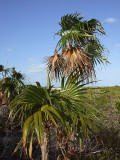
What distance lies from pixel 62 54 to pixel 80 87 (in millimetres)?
4195

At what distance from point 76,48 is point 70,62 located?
0.80 metres

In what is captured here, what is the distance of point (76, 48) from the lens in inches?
316

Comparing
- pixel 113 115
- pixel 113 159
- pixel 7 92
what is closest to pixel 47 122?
pixel 7 92

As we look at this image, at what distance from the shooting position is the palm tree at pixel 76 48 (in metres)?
7.67

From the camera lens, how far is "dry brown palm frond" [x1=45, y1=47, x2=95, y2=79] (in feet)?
24.9

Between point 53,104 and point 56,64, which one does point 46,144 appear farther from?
point 56,64

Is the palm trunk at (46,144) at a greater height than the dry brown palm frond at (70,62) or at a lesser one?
lesser

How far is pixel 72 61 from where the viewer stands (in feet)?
24.9

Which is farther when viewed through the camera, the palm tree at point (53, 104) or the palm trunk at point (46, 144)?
the palm trunk at point (46, 144)

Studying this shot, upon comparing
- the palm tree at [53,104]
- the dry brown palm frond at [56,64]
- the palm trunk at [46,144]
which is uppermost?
the dry brown palm frond at [56,64]

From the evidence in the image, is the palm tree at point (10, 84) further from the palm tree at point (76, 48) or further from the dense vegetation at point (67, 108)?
the palm tree at point (76, 48)

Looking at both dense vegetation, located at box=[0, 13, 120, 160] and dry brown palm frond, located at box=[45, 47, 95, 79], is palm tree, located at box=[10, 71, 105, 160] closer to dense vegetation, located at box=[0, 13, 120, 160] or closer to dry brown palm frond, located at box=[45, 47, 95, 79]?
dense vegetation, located at box=[0, 13, 120, 160]

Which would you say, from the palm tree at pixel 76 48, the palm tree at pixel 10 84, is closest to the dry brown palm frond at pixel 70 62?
the palm tree at pixel 76 48

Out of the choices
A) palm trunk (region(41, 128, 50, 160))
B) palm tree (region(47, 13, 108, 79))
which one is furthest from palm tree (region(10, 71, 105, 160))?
palm tree (region(47, 13, 108, 79))
